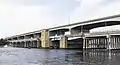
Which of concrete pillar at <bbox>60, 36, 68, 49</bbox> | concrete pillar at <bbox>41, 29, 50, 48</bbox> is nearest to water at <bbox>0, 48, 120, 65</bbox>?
concrete pillar at <bbox>60, 36, 68, 49</bbox>

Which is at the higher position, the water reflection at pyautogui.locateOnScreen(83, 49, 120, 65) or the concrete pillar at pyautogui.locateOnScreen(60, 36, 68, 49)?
the concrete pillar at pyautogui.locateOnScreen(60, 36, 68, 49)

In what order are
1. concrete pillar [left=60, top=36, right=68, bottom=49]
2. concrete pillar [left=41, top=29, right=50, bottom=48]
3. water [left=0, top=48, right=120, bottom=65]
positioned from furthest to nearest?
concrete pillar [left=41, top=29, right=50, bottom=48]
concrete pillar [left=60, top=36, right=68, bottom=49]
water [left=0, top=48, right=120, bottom=65]

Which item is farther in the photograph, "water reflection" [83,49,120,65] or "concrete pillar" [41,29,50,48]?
"concrete pillar" [41,29,50,48]

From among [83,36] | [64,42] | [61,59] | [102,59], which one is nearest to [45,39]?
[64,42]

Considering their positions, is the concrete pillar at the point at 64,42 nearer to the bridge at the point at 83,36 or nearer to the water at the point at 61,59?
the bridge at the point at 83,36

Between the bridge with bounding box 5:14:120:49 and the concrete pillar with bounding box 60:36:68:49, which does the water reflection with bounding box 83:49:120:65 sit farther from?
the concrete pillar with bounding box 60:36:68:49

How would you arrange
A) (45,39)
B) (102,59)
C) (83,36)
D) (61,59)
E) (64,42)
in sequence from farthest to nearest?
1. (45,39)
2. (64,42)
3. (83,36)
4. (61,59)
5. (102,59)

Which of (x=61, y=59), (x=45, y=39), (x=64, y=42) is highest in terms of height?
(x=45, y=39)

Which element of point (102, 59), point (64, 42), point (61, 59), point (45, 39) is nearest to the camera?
point (102, 59)

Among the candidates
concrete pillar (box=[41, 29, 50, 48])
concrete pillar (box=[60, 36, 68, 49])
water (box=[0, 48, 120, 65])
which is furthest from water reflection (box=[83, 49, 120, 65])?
concrete pillar (box=[41, 29, 50, 48])

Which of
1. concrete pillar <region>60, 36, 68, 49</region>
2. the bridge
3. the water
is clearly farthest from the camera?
concrete pillar <region>60, 36, 68, 49</region>

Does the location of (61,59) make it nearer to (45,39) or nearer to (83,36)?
(83,36)

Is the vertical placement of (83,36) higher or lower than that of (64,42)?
higher

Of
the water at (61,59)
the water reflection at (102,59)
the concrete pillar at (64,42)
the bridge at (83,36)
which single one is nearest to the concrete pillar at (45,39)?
the bridge at (83,36)
